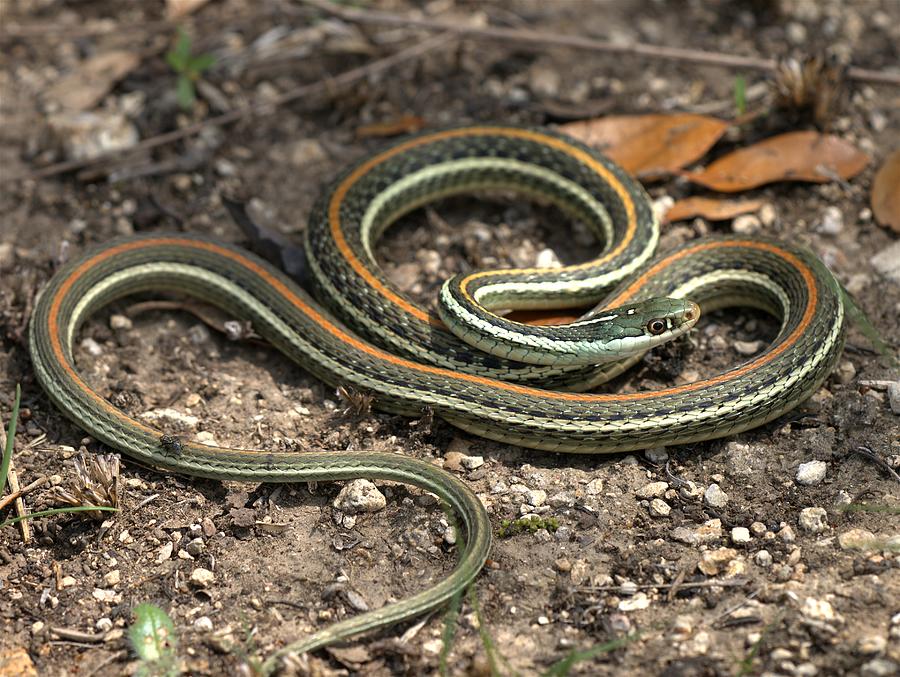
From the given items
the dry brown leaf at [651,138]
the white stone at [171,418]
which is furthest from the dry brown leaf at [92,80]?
the dry brown leaf at [651,138]

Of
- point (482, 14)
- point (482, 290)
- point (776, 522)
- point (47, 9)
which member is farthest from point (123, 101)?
point (776, 522)

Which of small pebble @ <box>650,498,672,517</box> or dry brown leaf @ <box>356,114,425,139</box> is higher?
dry brown leaf @ <box>356,114,425,139</box>

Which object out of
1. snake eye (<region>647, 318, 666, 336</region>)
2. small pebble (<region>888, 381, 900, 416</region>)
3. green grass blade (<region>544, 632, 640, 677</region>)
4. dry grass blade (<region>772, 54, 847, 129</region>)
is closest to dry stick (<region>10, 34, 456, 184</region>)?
dry grass blade (<region>772, 54, 847, 129</region>)

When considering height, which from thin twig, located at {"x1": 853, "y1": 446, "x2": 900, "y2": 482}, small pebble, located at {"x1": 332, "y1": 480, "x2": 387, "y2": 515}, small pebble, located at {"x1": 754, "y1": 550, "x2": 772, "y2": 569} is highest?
thin twig, located at {"x1": 853, "y1": 446, "x2": 900, "y2": 482}

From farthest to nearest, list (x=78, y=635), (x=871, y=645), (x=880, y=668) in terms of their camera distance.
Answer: (x=78, y=635)
(x=871, y=645)
(x=880, y=668)

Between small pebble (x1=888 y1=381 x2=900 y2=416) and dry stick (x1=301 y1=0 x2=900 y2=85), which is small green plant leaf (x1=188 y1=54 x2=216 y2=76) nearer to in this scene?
dry stick (x1=301 y1=0 x2=900 y2=85)

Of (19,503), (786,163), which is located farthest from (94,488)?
(786,163)

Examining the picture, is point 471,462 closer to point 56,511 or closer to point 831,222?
point 56,511
